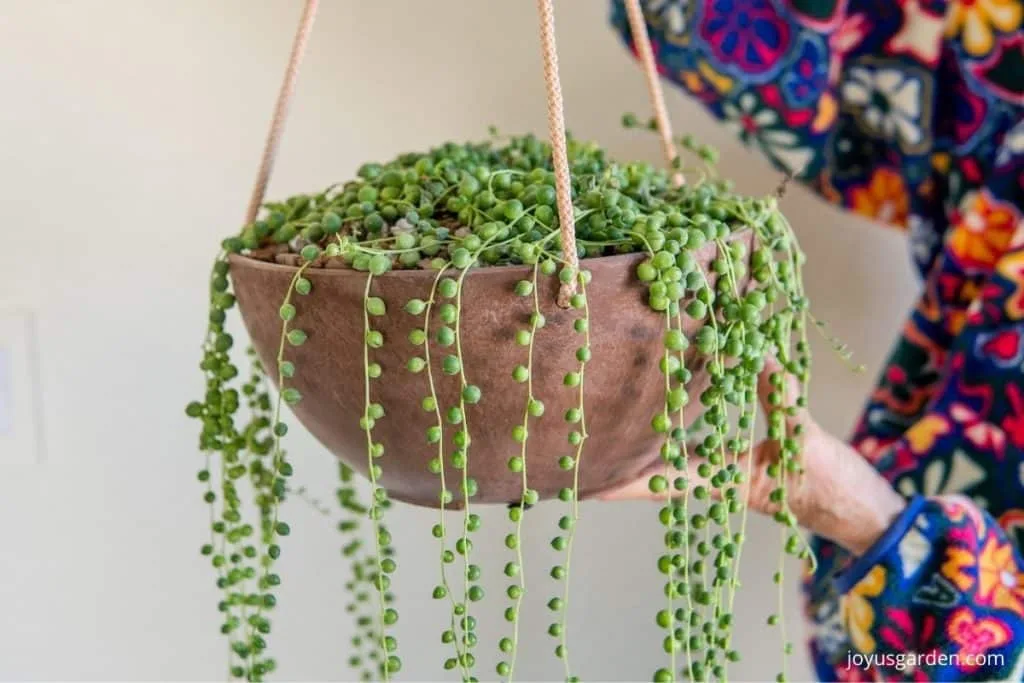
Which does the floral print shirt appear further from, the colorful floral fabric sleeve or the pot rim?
the pot rim

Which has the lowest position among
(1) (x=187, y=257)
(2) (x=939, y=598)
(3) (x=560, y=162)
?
(2) (x=939, y=598)

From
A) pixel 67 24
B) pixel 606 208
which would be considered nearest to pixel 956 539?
pixel 606 208

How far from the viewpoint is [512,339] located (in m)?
0.47

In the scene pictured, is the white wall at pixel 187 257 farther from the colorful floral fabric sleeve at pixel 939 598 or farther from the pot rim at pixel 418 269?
the pot rim at pixel 418 269

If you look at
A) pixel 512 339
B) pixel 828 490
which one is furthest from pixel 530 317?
pixel 828 490

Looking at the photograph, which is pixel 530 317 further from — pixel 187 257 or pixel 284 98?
pixel 187 257

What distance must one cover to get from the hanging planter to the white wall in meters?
0.41

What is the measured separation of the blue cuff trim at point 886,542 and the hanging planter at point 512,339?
22 centimetres

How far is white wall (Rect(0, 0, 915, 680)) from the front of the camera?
2.97 feet

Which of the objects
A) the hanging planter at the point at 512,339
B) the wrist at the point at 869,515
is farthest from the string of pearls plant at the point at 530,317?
the wrist at the point at 869,515

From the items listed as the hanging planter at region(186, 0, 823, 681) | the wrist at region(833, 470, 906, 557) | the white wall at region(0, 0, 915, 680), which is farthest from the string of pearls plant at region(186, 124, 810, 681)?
the white wall at region(0, 0, 915, 680)

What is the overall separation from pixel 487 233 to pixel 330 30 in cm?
64

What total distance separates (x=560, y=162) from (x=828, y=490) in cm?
44

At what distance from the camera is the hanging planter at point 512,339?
46 cm
